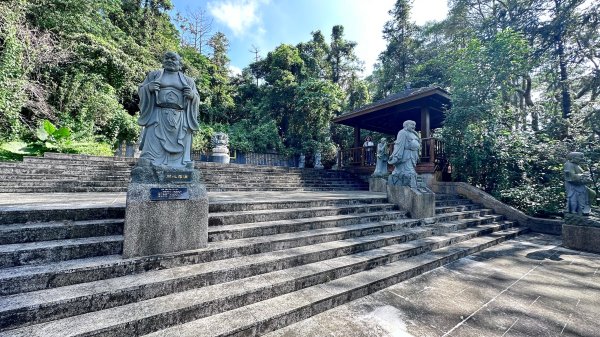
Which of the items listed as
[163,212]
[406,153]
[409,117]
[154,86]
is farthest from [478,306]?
[409,117]

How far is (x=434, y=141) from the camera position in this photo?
32.2 feet

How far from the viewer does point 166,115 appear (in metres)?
3.22

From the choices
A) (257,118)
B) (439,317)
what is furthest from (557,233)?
(257,118)

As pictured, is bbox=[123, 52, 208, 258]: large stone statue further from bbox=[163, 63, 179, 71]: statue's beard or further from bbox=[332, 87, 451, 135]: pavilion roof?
bbox=[332, 87, 451, 135]: pavilion roof

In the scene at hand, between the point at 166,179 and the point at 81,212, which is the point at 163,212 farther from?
the point at 81,212

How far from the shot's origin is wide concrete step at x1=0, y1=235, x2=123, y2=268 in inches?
87.0

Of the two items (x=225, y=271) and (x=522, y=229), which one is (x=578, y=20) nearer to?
(x=522, y=229)

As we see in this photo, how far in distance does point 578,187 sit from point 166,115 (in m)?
8.04

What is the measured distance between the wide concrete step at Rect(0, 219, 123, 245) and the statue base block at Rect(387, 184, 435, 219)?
18.2ft

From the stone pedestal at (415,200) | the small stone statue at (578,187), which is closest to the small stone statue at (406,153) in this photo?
the stone pedestal at (415,200)

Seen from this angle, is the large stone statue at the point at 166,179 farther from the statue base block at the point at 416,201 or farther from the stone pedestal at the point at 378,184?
the stone pedestal at the point at 378,184

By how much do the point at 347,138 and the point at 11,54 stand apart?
17.6 metres

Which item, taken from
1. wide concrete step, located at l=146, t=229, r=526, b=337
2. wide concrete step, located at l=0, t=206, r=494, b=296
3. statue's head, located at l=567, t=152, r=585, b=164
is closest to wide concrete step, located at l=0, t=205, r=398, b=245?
wide concrete step, located at l=0, t=206, r=494, b=296

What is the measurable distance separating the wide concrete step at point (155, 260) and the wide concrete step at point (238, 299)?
22 cm
